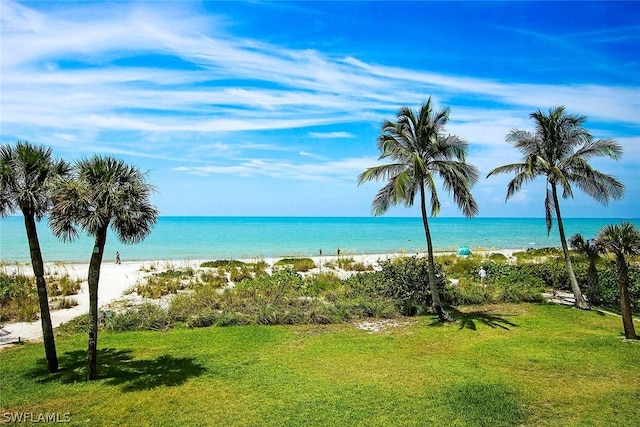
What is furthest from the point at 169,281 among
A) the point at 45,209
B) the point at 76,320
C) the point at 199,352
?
the point at 45,209

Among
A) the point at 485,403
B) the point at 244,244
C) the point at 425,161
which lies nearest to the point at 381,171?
the point at 425,161

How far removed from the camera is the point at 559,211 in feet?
51.0

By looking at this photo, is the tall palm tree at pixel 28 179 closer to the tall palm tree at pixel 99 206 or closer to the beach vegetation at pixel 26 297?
the tall palm tree at pixel 99 206

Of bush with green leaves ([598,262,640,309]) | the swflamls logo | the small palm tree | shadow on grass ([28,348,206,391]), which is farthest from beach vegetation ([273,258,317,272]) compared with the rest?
the swflamls logo

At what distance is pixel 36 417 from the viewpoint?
23.2ft

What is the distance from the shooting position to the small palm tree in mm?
15586

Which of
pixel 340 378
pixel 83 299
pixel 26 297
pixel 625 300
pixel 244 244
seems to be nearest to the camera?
pixel 340 378

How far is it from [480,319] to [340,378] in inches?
301

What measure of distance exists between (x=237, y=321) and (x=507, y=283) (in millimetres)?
13076

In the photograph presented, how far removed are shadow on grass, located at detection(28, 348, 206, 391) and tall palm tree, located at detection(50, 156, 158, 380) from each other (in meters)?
0.82

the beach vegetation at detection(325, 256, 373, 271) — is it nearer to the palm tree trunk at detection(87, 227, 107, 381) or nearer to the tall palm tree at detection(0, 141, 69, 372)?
the palm tree trunk at detection(87, 227, 107, 381)

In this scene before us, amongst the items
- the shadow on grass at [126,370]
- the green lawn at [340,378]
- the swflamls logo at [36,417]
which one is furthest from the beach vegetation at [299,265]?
the swflamls logo at [36,417]

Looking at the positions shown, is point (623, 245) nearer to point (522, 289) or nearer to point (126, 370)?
point (522, 289)

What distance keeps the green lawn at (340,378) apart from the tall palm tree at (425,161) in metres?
3.75
